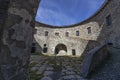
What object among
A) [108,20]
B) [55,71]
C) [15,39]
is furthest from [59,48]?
[15,39]

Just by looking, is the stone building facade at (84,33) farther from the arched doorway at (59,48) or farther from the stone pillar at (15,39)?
the stone pillar at (15,39)

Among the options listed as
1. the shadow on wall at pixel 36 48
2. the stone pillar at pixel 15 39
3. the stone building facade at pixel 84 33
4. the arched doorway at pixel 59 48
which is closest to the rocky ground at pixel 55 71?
the stone pillar at pixel 15 39

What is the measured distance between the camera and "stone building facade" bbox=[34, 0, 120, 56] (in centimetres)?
1401

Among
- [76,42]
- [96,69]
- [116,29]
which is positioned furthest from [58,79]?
[76,42]

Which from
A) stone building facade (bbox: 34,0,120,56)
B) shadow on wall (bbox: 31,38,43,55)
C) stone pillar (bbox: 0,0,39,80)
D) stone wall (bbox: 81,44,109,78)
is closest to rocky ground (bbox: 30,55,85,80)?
stone wall (bbox: 81,44,109,78)

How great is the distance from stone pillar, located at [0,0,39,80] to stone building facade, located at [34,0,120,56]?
12.6 meters

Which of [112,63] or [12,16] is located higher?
[12,16]

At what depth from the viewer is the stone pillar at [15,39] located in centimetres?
157

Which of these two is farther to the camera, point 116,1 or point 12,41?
point 116,1

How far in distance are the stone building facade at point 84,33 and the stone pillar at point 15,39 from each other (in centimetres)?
1258

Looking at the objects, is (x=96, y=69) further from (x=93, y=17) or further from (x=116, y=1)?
(x=93, y=17)

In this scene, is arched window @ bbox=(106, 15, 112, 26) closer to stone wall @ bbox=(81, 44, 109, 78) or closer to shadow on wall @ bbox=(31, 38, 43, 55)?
stone wall @ bbox=(81, 44, 109, 78)

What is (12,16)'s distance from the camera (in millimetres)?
1695

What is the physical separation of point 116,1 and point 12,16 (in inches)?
575
